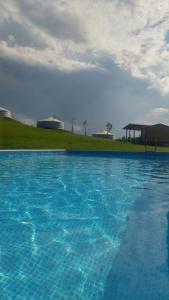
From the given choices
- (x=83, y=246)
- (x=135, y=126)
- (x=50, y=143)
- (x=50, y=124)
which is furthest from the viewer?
(x=50, y=124)

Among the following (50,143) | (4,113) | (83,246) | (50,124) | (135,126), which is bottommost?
(83,246)

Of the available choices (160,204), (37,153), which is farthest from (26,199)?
(37,153)

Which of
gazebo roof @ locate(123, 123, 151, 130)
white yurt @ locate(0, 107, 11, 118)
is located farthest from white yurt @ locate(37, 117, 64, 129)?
gazebo roof @ locate(123, 123, 151, 130)

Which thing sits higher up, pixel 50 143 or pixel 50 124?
pixel 50 124

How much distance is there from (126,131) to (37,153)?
29865 millimetres

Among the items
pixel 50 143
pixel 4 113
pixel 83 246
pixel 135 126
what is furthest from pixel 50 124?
pixel 83 246

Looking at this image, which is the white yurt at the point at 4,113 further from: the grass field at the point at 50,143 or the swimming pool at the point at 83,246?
the swimming pool at the point at 83,246

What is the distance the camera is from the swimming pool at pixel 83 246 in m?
3.12

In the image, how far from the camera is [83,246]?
425 cm

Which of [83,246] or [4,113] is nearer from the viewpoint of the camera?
[83,246]

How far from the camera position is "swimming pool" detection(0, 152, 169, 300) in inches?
123

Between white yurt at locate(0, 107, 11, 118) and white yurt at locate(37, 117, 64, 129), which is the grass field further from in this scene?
white yurt at locate(37, 117, 64, 129)

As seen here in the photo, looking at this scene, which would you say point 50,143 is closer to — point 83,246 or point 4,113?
point 4,113

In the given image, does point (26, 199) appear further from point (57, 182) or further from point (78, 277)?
point (78, 277)
